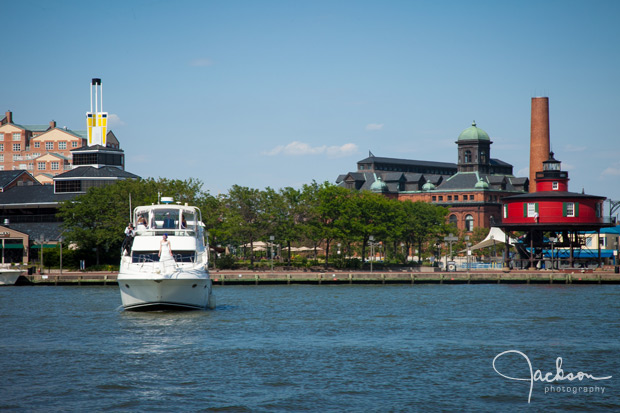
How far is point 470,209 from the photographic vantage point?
199 metres

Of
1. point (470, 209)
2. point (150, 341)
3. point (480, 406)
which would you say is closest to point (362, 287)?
point (150, 341)

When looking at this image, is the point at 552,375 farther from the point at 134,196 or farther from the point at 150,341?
the point at 134,196

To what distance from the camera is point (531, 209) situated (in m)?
105

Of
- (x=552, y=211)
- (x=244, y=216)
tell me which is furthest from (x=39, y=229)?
(x=552, y=211)

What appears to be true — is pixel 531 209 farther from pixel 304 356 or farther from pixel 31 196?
pixel 31 196

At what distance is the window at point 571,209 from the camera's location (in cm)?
10394

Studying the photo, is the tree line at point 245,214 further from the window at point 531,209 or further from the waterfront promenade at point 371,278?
the window at point 531,209

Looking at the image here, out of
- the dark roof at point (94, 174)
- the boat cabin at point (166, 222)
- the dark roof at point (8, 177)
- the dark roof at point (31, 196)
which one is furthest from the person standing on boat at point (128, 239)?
the dark roof at point (8, 177)

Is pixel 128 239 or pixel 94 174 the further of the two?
pixel 94 174

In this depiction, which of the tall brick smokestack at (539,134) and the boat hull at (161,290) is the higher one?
the tall brick smokestack at (539,134)

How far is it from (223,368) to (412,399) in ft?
31.2

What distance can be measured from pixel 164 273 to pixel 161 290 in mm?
1074

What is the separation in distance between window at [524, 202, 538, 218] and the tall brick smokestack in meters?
54.0

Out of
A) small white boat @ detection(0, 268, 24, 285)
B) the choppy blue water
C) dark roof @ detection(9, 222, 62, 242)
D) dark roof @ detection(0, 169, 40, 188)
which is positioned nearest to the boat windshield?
the choppy blue water
